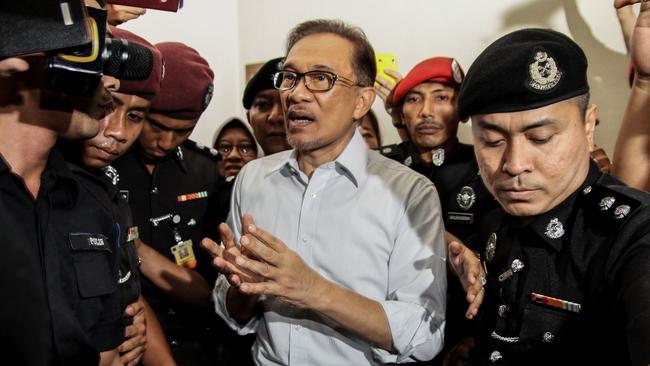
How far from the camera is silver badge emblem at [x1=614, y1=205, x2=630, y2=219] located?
3.10 ft

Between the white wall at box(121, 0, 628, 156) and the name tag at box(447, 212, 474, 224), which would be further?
the white wall at box(121, 0, 628, 156)

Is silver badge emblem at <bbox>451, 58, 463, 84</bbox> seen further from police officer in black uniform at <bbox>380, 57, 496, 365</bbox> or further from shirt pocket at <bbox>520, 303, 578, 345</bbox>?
shirt pocket at <bbox>520, 303, 578, 345</bbox>

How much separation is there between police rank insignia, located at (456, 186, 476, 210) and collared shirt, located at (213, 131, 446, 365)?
550 mm

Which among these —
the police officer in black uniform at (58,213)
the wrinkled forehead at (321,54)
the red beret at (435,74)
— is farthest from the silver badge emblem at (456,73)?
the police officer in black uniform at (58,213)

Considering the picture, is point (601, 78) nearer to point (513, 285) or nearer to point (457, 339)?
point (457, 339)

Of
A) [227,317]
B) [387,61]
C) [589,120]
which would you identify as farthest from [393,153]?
[589,120]

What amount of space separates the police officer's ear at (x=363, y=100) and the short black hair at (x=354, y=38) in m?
0.02

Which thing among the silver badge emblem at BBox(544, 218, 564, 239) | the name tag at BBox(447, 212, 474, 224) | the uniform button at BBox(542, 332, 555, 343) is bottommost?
the name tag at BBox(447, 212, 474, 224)

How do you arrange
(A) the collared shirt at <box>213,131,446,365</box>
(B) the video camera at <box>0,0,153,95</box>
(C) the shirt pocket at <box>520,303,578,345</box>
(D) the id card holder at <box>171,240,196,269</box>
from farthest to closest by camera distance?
(D) the id card holder at <box>171,240,196,269</box> < (A) the collared shirt at <box>213,131,446,365</box> < (C) the shirt pocket at <box>520,303,578,345</box> < (B) the video camera at <box>0,0,153,95</box>

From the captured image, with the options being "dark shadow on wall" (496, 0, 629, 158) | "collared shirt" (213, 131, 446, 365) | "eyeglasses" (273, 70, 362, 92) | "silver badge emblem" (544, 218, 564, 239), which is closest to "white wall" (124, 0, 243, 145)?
"eyeglasses" (273, 70, 362, 92)

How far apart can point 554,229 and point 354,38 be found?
0.86m

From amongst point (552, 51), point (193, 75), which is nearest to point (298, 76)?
point (193, 75)

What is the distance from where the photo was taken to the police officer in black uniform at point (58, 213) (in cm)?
104

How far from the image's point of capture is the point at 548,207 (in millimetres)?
1099
